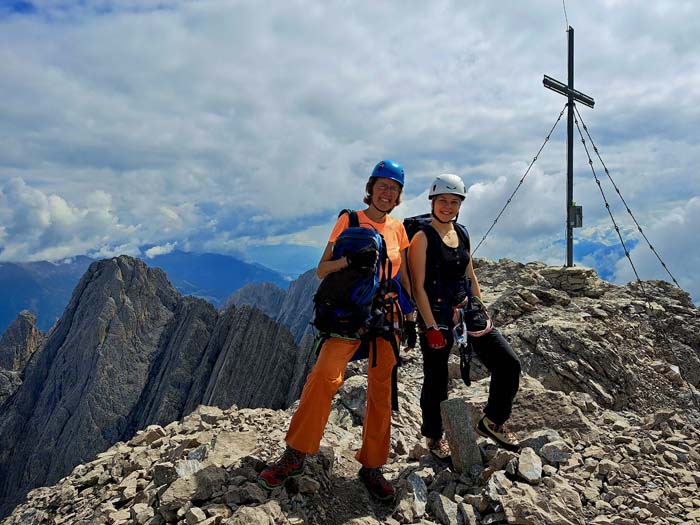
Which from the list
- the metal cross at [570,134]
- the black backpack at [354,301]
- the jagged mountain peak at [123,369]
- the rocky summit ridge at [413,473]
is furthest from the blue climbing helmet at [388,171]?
the jagged mountain peak at [123,369]

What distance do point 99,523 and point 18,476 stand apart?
210 ft

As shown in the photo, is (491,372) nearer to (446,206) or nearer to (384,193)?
(446,206)

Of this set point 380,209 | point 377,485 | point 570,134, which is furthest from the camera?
point 570,134

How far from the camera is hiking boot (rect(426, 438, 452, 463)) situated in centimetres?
594

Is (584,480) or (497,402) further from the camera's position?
(497,402)

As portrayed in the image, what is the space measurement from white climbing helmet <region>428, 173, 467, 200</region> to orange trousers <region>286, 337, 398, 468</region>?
6.68 ft

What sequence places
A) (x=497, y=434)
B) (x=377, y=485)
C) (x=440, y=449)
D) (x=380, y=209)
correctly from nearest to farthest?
(x=377, y=485) → (x=380, y=209) → (x=497, y=434) → (x=440, y=449)

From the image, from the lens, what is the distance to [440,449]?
19.9ft

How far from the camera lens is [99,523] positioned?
512cm

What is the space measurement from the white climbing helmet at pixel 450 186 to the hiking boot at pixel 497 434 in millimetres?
2979

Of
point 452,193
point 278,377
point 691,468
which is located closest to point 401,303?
point 452,193

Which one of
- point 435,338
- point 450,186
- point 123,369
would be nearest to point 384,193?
point 450,186

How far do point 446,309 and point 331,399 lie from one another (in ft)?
6.25

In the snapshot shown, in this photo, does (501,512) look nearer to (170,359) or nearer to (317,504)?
(317,504)
